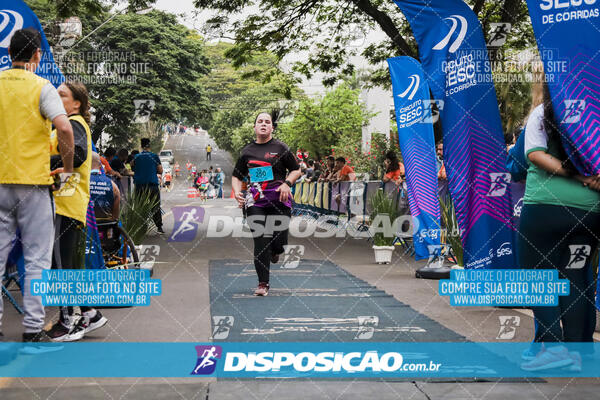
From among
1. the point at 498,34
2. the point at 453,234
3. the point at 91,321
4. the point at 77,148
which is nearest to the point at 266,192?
the point at 453,234

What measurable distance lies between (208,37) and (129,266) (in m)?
10.6

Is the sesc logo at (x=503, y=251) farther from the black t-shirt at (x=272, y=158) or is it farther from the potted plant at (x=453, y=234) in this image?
the black t-shirt at (x=272, y=158)

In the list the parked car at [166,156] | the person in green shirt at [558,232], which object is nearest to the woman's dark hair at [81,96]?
the person in green shirt at [558,232]

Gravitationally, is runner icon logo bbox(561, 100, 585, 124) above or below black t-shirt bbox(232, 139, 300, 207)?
above

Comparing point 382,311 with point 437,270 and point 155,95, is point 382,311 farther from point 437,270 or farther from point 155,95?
point 155,95

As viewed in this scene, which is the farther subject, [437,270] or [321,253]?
[321,253]

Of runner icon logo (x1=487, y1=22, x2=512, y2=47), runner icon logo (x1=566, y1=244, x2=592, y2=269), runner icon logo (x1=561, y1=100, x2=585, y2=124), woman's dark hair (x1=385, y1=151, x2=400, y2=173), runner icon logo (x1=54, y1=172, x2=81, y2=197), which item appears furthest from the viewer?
woman's dark hair (x1=385, y1=151, x2=400, y2=173)

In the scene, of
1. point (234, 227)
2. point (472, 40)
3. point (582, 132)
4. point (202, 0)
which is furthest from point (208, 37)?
point (582, 132)

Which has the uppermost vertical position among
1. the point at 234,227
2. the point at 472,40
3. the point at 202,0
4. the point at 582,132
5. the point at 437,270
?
the point at 202,0

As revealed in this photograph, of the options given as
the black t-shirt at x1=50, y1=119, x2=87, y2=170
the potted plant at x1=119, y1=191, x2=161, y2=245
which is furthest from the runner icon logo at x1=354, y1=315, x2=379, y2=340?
the potted plant at x1=119, y1=191, x2=161, y2=245

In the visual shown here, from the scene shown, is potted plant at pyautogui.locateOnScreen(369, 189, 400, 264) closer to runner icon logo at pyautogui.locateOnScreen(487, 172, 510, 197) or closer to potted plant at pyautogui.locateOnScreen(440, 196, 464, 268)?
potted plant at pyautogui.locateOnScreen(440, 196, 464, 268)

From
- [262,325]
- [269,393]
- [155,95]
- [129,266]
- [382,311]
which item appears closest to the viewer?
[269,393]

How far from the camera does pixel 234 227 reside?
2025 cm

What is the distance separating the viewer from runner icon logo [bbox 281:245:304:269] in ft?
37.8
